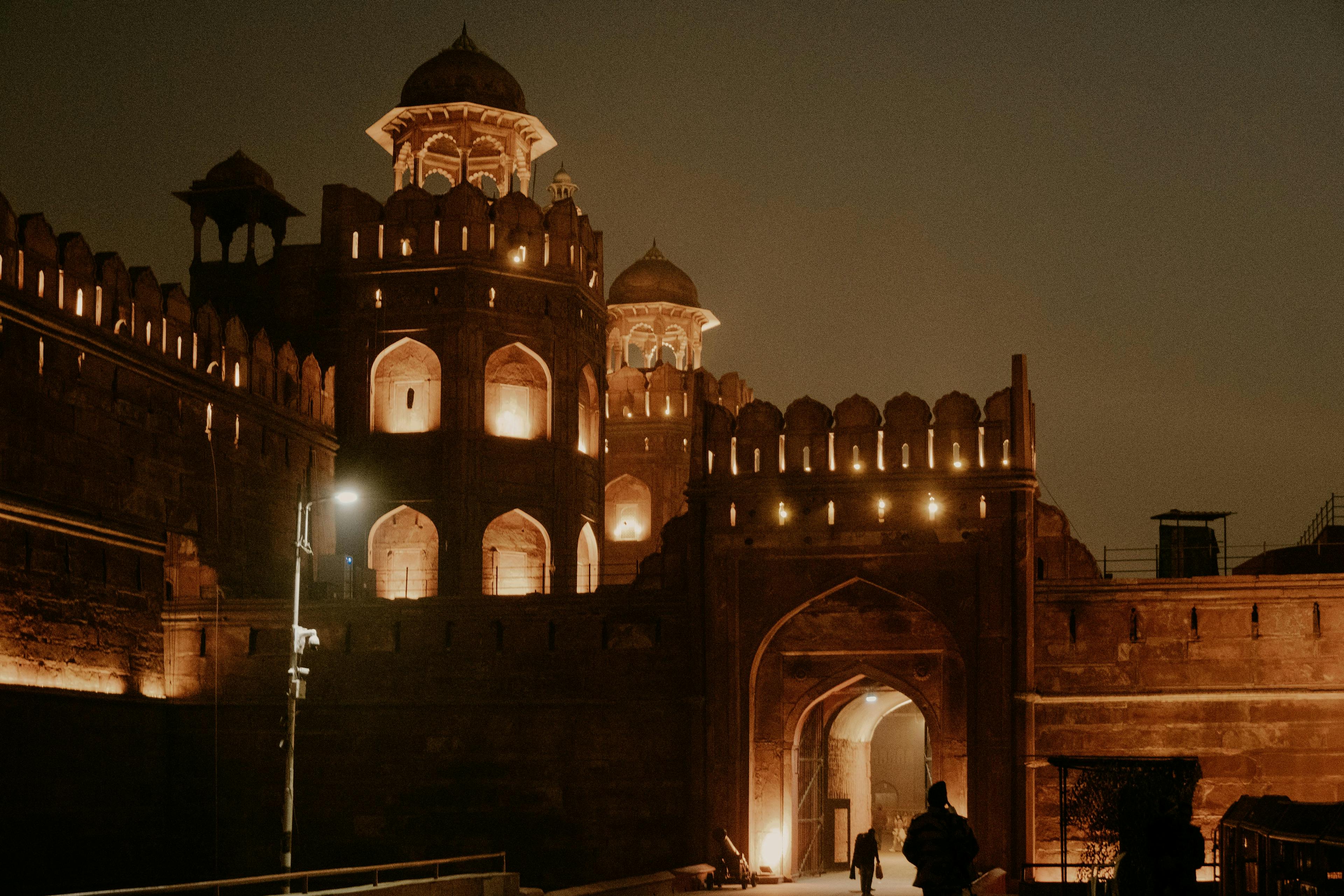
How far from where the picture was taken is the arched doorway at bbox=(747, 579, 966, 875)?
82.4 feet

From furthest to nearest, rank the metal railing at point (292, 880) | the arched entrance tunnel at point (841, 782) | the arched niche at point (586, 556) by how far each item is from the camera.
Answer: the arched niche at point (586, 556)
the arched entrance tunnel at point (841, 782)
the metal railing at point (292, 880)

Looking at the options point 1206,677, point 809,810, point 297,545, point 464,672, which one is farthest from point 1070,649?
point 297,545

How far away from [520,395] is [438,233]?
3.19 metres

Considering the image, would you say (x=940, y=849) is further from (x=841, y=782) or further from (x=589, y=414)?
(x=589, y=414)

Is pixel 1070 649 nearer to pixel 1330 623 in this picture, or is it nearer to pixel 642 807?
pixel 1330 623

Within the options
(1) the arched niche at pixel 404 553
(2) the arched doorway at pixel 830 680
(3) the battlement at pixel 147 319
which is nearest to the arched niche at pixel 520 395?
(1) the arched niche at pixel 404 553

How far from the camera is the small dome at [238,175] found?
111 feet

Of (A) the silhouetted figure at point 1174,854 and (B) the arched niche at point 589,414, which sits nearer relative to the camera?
(A) the silhouetted figure at point 1174,854

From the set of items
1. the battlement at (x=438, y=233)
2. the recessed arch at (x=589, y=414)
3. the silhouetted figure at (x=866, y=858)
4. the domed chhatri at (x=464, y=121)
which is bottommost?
the silhouetted figure at (x=866, y=858)

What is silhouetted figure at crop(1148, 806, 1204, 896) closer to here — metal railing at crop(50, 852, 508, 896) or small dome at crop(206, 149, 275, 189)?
metal railing at crop(50, 852, 508, 896)

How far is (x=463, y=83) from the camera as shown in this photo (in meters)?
33.9

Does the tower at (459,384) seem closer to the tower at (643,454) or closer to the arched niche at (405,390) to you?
the arched niche at (405,390)

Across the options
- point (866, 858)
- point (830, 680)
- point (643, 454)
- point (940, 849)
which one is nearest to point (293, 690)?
point (866, 858)

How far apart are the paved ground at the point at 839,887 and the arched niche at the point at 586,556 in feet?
25.3
